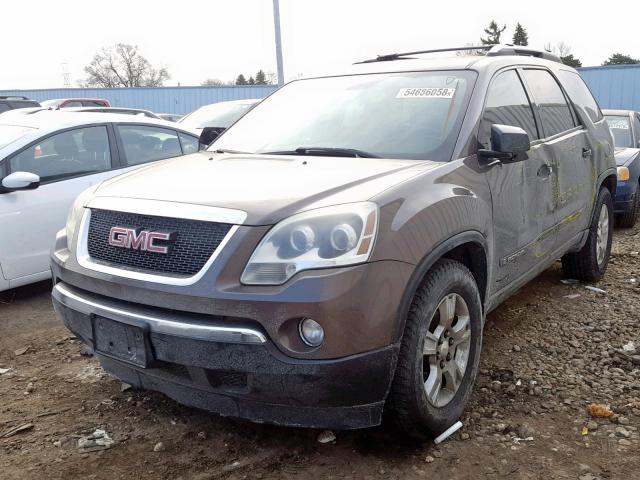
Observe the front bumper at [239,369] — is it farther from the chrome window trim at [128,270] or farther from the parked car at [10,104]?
the parked car at [10,104]

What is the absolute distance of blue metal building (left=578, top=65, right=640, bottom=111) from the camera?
2058 cm

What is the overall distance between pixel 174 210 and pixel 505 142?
5.38 feet

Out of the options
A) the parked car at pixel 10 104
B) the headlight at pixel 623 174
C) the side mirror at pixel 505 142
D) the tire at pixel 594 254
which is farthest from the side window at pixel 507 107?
the parked car at pixel 10 104

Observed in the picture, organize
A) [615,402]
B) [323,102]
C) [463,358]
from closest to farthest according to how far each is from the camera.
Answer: [463,358] → [615,402] → [323,102]

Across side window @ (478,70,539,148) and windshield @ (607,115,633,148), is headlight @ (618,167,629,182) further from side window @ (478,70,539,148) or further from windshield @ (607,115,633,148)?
side window @ (478,70,539,148)

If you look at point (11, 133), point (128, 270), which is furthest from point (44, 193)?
point (128, 270)

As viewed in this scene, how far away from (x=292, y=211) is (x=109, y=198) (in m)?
0.93

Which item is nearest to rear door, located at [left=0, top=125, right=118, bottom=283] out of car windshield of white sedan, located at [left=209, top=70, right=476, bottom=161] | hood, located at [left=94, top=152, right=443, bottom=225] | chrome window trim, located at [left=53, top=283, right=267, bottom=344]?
car windshield of white sedan, located at [left=209, top=70, right=476, bottom=161]

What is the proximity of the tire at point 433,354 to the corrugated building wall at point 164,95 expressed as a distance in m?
23.9

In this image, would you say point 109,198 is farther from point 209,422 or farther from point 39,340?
point 39,340

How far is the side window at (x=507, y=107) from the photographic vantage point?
3.25 metres

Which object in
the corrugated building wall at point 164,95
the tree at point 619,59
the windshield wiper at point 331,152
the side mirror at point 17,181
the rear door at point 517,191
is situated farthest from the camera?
the tree at point 619,59

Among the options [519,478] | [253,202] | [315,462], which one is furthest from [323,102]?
[519,478]

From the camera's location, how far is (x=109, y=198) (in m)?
2.76
